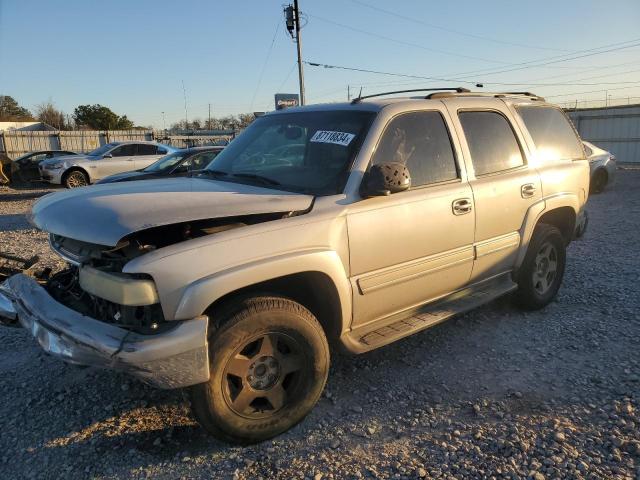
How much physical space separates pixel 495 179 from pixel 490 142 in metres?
0.34

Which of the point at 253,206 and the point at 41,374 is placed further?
the point at 41,374

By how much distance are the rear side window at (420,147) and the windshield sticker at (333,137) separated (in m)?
0.21

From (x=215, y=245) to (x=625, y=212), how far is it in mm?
10395

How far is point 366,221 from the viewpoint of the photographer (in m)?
3.04

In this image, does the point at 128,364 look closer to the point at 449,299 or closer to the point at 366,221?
the point at 366,221

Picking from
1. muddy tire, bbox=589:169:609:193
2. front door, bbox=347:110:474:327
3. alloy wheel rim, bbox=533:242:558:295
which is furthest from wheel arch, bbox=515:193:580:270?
muddy tire, bbox=589:169:609:193

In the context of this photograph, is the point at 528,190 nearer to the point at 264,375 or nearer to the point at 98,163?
the point at 264,375

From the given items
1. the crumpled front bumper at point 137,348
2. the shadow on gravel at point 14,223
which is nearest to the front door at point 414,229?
the crumpled front bumper at point 137,348

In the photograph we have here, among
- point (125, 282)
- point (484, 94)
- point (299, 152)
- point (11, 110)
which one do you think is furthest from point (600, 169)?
point (11, 110)

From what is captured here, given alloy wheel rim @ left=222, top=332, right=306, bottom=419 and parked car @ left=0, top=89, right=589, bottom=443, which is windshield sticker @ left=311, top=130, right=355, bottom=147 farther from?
alloy wheel rim @ left=222, top=332, right=306, bottom=419

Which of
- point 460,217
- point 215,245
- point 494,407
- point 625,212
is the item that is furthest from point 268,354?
point 625,212

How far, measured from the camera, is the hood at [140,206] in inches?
94.8

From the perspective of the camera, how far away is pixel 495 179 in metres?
3.89

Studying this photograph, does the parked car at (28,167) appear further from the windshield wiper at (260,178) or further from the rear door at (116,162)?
the windshield wiper at (260,178)
